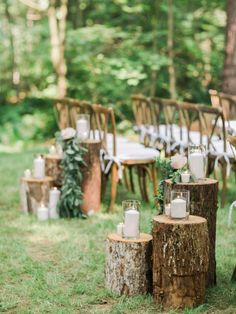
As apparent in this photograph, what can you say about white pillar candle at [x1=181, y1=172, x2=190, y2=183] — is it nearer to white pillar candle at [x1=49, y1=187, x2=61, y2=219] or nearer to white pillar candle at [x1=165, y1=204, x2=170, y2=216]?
white pillar candle at [x1=165, y1=204, x2=170, y2=216]

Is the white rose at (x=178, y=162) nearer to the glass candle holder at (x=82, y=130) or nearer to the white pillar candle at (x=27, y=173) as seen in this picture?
the glass candle holder at (x=82, y=130)

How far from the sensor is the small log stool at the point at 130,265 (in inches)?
145

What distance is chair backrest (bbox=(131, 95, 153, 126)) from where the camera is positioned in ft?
24.0

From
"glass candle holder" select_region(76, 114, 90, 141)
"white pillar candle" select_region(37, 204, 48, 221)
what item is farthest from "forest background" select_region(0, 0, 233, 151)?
"white pillar candle" select_region(37, 204, 48, 221)

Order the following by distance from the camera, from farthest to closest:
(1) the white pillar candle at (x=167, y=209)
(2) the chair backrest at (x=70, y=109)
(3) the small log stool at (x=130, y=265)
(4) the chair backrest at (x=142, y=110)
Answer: (4) the chair backrest at (x=142, y=110)
(2) the chair backrest at (x=70, y=109)
(3) the small log stool at (x=130, y=265)
(1) the white pillar candle at (x=167, y=209)

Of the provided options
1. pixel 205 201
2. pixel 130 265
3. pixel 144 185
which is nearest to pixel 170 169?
pixel 205 201

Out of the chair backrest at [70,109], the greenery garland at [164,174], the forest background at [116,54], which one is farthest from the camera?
the forest background at [116,54]

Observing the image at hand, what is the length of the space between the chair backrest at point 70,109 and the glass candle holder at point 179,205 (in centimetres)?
289

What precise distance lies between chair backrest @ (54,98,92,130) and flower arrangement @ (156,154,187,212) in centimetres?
241

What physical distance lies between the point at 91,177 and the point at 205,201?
2.24 m

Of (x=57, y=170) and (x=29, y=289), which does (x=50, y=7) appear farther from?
(x=29, y=289)

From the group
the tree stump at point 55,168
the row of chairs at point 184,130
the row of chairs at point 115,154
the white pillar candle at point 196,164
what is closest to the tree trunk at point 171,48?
the row of chairs at point 184,130

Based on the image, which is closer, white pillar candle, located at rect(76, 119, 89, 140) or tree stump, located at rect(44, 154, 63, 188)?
white pillar candle, located at rect(76, 119, 89, 140)

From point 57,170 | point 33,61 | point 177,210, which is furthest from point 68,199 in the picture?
→ point 33,61
